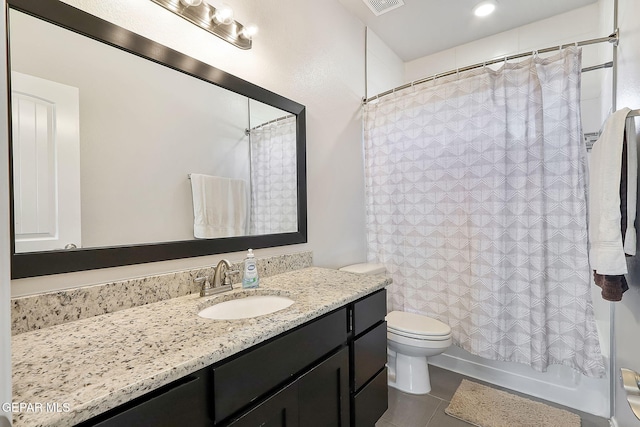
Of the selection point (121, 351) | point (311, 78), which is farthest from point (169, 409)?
point (311, 78)

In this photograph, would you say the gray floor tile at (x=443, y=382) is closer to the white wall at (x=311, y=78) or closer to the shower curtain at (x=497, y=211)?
the shower curtain at (x=497, y=211)

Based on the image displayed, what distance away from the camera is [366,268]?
6.79 ft

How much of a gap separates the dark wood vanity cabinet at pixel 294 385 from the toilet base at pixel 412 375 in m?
0.52

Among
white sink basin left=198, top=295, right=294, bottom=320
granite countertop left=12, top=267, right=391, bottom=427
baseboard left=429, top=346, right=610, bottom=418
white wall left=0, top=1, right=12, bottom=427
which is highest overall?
white wall left=0, top=1, right=12, bottom=427

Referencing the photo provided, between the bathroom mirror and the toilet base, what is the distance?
1320mm

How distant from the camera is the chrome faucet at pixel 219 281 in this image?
1.17 m

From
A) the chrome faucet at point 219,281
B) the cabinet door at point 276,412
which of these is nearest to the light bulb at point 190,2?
the chrome faucet at point 219,281

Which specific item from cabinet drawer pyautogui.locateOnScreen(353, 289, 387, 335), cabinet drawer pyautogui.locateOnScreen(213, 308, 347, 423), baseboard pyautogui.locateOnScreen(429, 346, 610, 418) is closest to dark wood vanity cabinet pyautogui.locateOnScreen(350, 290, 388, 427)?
cabinet drawer pyautogui.locateOnScreen(353, 289, 387, 335)

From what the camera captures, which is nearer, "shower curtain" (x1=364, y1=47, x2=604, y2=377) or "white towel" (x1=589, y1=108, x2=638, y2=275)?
"white towel" (x1=589, y1=108, x2=638, y2=275)

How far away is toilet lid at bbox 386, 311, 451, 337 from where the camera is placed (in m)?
1.73

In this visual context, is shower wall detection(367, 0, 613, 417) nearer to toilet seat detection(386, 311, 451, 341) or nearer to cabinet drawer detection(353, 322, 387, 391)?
toilet seat detection(386, 311, 451, 341)

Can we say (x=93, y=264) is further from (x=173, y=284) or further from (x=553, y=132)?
(x=553, y=132)

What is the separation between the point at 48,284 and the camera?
0.87 m

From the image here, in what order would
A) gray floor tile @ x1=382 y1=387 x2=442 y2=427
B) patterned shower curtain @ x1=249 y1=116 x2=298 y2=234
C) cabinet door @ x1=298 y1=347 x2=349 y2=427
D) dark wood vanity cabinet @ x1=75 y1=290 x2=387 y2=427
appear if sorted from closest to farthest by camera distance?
dark wood vanity cabinet @ x1=75 y1=290 x2=387 y2=427 < cabinet door @ x1=298 y1=347 x2=349 y2=427 < patterned shower curtain @ x1=249 y1=116 x2=298 y2=234 < gray floor tile @ x1=382 y1=387 x2=442 y2=427
